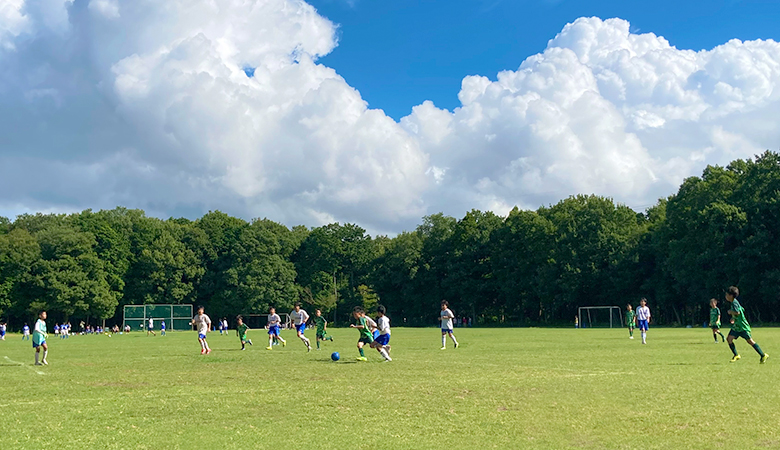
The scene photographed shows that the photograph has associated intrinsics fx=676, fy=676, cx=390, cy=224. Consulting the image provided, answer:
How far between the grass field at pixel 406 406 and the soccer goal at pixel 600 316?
197ft

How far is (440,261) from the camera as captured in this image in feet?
334

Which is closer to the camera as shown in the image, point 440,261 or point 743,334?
point 743,334

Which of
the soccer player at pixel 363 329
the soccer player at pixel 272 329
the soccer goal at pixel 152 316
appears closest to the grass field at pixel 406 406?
the soccer player at pixel 363 329

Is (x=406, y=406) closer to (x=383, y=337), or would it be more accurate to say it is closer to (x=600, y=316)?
(x=383, y=337)

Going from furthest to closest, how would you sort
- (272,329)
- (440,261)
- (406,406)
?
1. (440,261)
2. (272,329)
3. (406,406)

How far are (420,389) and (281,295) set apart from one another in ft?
300

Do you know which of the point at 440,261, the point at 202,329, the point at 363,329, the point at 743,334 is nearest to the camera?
the point at 743,334

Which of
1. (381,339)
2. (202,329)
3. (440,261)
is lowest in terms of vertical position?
(381,339)

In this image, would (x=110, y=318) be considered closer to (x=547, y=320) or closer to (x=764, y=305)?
(x=547, y=320)

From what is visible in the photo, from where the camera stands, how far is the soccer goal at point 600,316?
253ft

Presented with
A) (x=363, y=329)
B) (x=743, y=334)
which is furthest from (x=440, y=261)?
(x=743, y=334)

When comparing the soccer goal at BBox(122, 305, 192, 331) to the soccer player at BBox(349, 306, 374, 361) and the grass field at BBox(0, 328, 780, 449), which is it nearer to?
the grass field at BBox(0, 328, 780, 449)

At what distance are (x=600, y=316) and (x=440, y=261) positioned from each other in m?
28.0

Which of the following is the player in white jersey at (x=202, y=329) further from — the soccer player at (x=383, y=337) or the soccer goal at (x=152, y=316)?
the soccer goal at (x=152, y=316)
